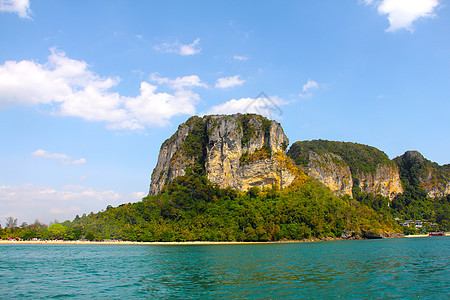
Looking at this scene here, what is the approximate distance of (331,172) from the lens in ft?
575

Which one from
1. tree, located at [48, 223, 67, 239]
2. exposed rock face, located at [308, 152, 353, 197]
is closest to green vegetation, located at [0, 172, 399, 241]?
tree, located at [48, 223, 67, 239]

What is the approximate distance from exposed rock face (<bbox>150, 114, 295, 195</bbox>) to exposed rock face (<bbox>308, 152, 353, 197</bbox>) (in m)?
21.7

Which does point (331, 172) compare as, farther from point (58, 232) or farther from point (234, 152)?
point (58, 232)

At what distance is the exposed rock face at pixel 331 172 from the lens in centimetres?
16689

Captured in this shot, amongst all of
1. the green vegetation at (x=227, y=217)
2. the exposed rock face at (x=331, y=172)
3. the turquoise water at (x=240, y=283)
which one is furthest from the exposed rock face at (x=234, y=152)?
the turquoise water at (x=240, y=283)

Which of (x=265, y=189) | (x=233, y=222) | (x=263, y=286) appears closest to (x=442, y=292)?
(x=263, y=286)

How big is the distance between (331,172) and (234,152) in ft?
198

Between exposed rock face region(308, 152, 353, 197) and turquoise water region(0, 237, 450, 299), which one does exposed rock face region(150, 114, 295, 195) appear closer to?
exposed rock face region(308, 152, 353, 197)

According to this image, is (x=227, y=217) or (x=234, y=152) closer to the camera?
(x=227, y=217)

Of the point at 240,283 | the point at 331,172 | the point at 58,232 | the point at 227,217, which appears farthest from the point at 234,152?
the point at 240,283

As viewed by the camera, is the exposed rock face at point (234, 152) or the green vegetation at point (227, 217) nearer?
the green vegetation at point (227, 217)

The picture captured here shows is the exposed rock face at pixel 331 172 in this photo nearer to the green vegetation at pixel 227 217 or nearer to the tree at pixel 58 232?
the green vegetation at pixel 227 217

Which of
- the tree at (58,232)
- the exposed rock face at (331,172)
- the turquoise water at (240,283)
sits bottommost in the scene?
the turquoise water at (240,283)

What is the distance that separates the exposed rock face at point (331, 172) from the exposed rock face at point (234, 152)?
854 inches
